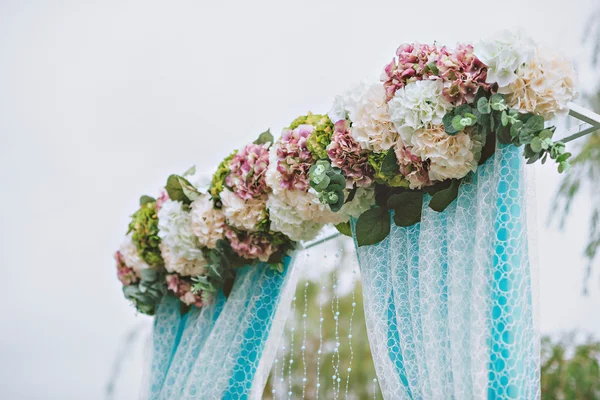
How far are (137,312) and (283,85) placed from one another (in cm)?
287

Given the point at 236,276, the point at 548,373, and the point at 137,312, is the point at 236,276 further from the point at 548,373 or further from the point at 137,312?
the point at 548,373

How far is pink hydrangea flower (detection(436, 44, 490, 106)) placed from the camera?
135 centimetres

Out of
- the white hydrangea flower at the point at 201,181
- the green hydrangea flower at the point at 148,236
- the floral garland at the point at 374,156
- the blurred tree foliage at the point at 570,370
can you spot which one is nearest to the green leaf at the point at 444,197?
the floral garland at the point at 374,156

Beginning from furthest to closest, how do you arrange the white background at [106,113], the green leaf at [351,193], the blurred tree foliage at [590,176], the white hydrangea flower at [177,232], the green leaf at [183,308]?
the white background at [106,113], the blurred tree foliage at [590,176], the green leaf at [183,308], the white hydrangea flower at [177,232], the green leaf at [351,193]

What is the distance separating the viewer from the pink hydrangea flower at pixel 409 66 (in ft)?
4.67

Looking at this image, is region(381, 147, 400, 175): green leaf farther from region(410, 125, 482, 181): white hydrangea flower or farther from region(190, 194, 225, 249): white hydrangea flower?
region(190, 194, 225, 249): white hydrangea flower

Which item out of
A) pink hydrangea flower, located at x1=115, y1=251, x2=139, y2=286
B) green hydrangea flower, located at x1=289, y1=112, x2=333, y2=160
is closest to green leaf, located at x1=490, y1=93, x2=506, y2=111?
green hydrangea flower, located at x1=289, y1=112, x2=333, y2=160

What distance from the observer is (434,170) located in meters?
1.41

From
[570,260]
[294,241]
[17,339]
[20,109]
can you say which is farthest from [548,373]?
[20,109]

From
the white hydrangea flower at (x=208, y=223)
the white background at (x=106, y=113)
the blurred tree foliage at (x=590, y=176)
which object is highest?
the white background at (x=106, y=113)

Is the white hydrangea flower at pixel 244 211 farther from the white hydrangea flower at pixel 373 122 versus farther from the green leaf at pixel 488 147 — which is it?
the green leaf at pixel 488 147

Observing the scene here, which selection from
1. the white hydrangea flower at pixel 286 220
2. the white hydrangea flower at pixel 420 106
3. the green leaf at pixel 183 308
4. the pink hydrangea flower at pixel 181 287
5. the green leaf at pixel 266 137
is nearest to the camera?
the white hydrangea flower at pixel 420 106

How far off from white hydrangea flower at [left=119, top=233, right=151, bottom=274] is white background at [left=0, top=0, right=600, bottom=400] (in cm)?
200

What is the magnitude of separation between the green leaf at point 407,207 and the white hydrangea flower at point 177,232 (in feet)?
2.64
